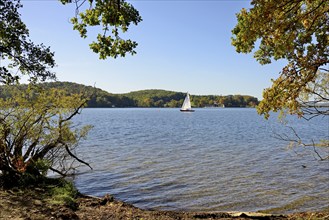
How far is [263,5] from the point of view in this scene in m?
6.74

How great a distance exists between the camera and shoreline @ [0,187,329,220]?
27.5ft

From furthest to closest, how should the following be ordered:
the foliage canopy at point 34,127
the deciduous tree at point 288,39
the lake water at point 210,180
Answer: the lake water at point 210,180
the foliage canopy at point 34,127
the deciduous tree at point 288,39

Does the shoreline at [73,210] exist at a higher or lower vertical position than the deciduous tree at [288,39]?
lower

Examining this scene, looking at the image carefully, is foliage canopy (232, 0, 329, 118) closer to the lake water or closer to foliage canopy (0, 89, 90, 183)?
the lake water

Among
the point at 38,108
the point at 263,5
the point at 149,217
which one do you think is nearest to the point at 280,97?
the point at 263,5

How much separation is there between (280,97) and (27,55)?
830 cm

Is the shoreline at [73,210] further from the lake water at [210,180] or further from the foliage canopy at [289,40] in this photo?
the foliage canopy at [289,40]

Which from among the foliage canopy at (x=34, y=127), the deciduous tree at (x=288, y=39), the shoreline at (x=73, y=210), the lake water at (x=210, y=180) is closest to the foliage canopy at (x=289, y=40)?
the deciduous tree at (x=288, y=39)

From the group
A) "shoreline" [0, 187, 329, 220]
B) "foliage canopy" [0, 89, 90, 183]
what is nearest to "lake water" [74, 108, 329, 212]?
"shoreline" [0, 187, 329, 220]

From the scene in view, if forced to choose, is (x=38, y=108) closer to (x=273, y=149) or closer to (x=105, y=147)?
(x=105, y=147)

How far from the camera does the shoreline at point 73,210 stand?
838 cm

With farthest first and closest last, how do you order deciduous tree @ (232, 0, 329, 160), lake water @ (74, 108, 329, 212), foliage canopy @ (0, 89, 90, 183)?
lake water @ (74, 108, 329, 212)
foliage canopy @ (0, 89, 90, 183)
deciduous tree @ (232, 0, 329, 160)

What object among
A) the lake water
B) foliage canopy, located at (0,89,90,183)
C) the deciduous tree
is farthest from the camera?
the lake water

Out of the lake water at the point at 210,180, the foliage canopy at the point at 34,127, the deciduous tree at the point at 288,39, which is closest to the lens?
the deciduous tree at the point at 288,39
